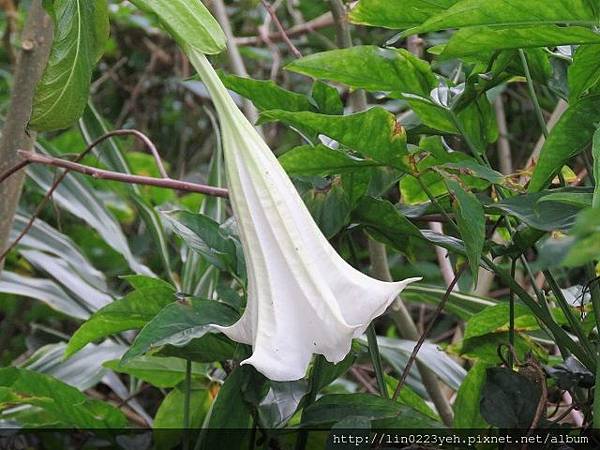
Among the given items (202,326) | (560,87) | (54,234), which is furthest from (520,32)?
(54,234)

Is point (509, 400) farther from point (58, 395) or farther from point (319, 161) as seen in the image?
point (58, 395)

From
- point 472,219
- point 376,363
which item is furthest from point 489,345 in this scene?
point 472,219

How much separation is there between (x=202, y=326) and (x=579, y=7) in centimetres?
31

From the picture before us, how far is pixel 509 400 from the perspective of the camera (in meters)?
0.58

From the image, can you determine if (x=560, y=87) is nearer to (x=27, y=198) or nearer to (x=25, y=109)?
(x=25, y=109)

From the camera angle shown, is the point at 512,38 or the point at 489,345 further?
the point at 489,345

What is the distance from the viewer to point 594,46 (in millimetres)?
517

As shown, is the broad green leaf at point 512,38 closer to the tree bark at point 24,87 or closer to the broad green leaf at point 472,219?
the broad green leaf at point 472,219

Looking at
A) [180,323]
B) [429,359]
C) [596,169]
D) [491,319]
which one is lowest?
[429,359]

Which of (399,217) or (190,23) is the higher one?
(190,23)

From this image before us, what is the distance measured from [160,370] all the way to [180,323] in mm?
281

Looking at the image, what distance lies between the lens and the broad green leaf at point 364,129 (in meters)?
0.56

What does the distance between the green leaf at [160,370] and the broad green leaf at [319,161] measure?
1.04 feet

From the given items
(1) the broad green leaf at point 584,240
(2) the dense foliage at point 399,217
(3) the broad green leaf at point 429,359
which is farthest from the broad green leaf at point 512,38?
(3) the broad green leaf at point 429,359
